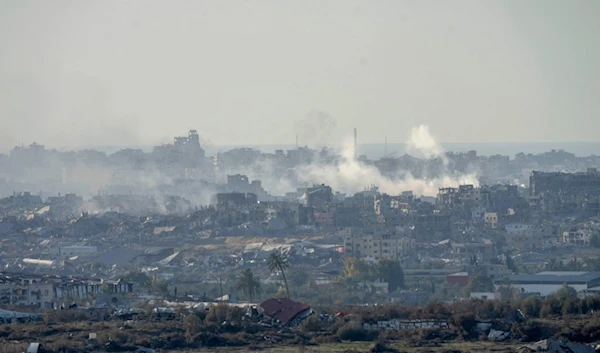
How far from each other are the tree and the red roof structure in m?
12.8

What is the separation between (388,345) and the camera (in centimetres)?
3262

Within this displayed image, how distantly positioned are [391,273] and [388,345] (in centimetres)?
1925

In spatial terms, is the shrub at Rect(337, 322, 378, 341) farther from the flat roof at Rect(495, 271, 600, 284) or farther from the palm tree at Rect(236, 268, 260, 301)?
the flat roof at Rect(495, 271, 600, 284)

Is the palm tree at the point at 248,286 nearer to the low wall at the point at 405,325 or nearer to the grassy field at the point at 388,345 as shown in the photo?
the low wall at the point at 405,325

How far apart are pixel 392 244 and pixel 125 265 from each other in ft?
32.4

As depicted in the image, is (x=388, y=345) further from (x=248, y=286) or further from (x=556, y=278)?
(x=556, y=278)

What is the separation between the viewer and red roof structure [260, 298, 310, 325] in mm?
36594

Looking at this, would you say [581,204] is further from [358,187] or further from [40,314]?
[40,314]

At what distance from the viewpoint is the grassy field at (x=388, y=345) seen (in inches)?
1254

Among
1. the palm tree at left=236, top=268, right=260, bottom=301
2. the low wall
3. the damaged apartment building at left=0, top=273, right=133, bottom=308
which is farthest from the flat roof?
the low wall

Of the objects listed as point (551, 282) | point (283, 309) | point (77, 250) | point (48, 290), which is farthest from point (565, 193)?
point (283, 309)

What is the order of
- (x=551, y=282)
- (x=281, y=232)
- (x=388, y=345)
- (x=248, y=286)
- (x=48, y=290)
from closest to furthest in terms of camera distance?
(x=388, y=345) → (x=48, y=290) → (x=248, y=286) → (x=551, y=282) → (x=281, y=232)

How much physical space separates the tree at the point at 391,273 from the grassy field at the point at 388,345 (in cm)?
1750

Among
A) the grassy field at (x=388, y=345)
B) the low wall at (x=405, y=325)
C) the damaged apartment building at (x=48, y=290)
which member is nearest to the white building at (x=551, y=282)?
the damaged apartment building at (x=48, y=290)
